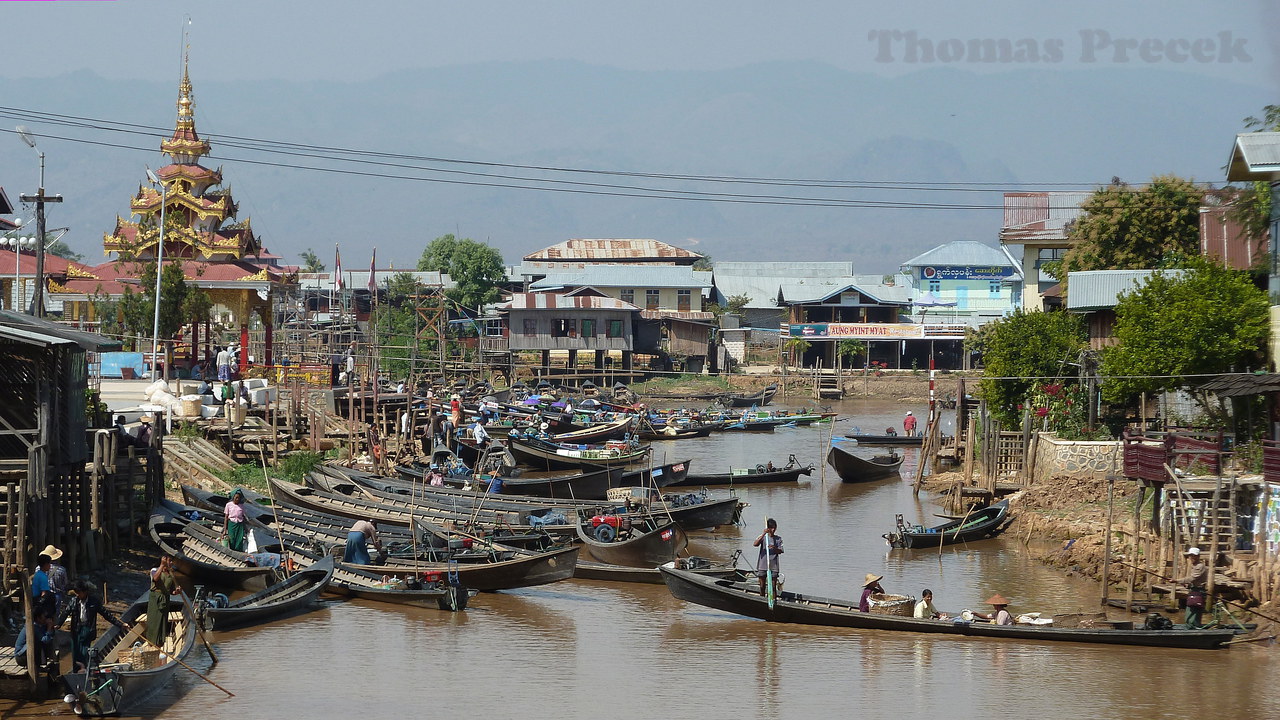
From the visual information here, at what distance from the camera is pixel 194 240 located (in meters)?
44.1

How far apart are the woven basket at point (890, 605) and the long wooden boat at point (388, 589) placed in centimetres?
658

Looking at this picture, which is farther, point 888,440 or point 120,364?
point 888,440

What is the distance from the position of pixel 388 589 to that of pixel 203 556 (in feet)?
12.6

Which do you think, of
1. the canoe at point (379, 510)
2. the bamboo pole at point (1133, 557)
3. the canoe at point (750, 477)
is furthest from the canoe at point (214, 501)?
the bamboo pole at point (1133, 557)

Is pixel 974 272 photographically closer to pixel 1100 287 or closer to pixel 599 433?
pixel 599 433

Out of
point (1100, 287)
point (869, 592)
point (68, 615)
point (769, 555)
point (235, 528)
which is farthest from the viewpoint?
point (1100, 287)

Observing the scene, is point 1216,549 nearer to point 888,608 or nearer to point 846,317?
point 888,608

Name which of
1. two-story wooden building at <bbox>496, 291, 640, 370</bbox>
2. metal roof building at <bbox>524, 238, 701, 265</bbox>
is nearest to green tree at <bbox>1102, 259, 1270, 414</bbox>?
two-story wooden building at <bbox>496, 291, 640, 370</bbox>

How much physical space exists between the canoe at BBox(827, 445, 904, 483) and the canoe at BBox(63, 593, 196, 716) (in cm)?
2410

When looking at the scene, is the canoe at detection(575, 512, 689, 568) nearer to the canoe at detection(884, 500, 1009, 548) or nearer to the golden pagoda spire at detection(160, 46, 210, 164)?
the canoe at detection(884, 500, 1009, 548)

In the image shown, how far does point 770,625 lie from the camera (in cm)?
1977

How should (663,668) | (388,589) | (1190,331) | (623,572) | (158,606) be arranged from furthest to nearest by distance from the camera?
(1190,331) < (623,572) < (388,589) < (663,668) < (158,606)

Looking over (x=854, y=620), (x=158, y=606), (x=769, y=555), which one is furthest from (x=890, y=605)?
(x=158, y=606)

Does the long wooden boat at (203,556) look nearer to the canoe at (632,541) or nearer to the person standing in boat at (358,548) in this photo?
the person standing in boat at (358,548)
